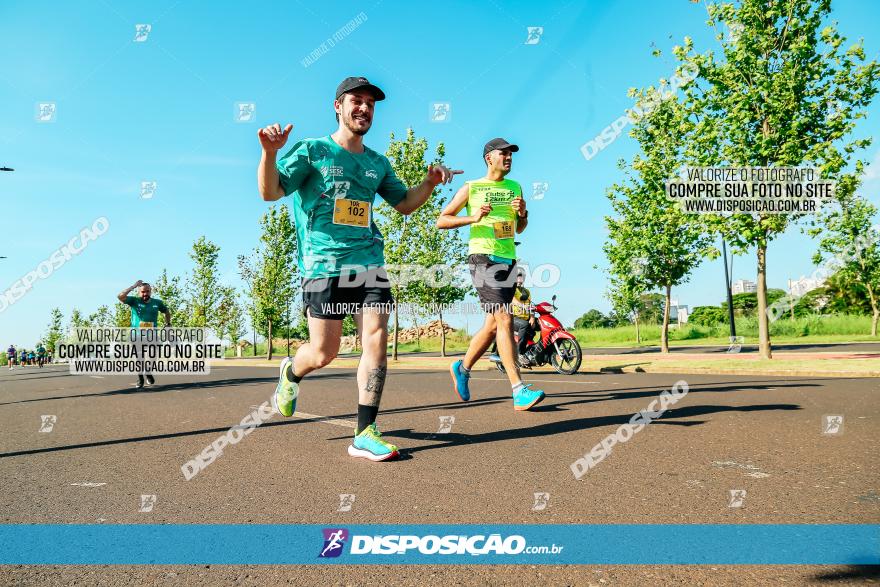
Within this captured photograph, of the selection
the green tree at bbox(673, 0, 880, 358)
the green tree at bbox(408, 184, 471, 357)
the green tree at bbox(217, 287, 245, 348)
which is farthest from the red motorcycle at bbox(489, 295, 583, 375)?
the green tree at bbox(217, 287, 245, 348)

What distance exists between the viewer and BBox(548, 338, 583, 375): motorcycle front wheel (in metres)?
11.6

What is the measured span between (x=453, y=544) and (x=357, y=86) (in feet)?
10.1

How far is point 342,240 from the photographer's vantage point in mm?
4176

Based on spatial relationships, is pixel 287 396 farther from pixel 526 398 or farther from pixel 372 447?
pixel 526 398

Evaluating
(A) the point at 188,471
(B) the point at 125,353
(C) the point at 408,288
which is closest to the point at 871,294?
(C) the point at 408,288

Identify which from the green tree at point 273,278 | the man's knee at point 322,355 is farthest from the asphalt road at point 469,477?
the green tree at point 273,278

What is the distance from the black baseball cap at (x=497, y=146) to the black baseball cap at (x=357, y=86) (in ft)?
7.42

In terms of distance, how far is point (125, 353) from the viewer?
1289 centimetres

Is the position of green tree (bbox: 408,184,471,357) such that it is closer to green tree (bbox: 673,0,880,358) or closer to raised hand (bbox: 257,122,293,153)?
green tree (bbox: 673,0,880,358)

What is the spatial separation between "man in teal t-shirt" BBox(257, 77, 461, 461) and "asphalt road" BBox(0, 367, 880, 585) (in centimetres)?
70

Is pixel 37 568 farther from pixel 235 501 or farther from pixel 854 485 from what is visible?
pixel 854 485

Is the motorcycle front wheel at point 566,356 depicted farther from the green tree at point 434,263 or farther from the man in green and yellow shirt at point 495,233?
the green tree at point 434,263

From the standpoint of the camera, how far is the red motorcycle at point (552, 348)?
1164cm

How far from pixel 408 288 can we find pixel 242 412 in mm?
19810
